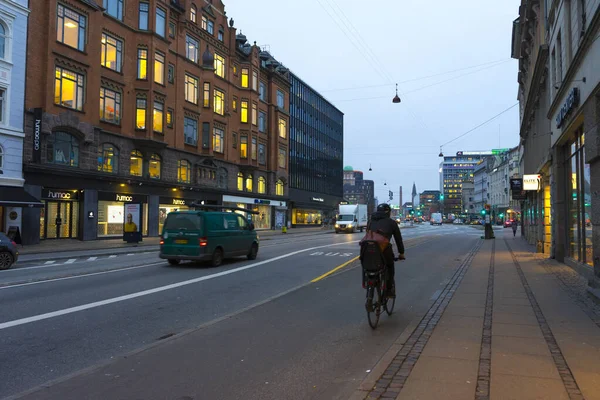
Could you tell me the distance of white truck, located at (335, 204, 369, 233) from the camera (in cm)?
4862

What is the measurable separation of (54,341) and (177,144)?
32.0 m

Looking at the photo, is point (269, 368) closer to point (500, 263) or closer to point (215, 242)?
point (215, 242)

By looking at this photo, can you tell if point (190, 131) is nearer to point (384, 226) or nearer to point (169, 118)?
point (169, 118)

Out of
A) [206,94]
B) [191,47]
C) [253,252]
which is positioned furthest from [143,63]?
[253,252]

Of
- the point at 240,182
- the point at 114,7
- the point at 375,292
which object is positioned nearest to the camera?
the point at 375,292

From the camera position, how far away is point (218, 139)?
43062mm

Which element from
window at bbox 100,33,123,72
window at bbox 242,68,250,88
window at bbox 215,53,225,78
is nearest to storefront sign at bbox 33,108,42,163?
window at bbox 100,33,123,72

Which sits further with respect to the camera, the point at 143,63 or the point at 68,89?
the point at 143,63

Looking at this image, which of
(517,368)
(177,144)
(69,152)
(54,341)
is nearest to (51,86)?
(69,152)

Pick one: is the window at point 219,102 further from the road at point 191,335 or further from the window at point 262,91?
the road at point 191,335

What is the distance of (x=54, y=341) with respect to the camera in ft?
20.1

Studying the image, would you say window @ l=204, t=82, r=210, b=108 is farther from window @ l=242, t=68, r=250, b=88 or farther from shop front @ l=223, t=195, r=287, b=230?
shop front @ l=223, t=195, r=287, b=230

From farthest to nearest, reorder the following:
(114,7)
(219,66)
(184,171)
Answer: (219,66)
(184,171)
(114,7)

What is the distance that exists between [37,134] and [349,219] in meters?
32.0
